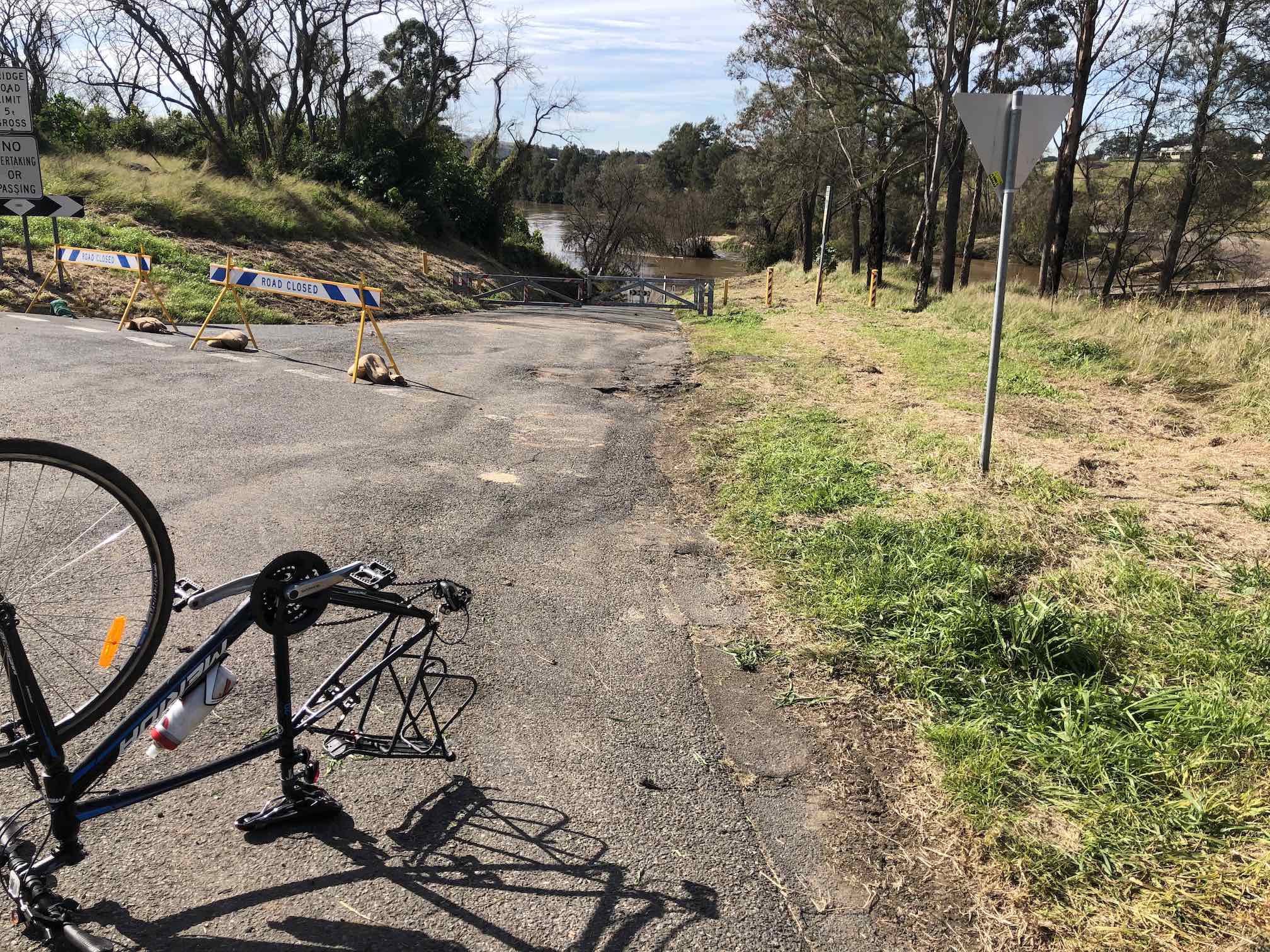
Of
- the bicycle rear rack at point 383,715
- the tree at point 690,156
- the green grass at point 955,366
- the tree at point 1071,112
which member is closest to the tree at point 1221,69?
the tree at point 1071,112

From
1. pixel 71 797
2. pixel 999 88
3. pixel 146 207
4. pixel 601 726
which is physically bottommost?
pixel 601 726

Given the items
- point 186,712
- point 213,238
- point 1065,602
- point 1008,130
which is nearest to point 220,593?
point 186,712

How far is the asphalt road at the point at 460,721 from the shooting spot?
2611 mm

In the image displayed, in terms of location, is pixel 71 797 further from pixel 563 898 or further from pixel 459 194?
pixel 459 194

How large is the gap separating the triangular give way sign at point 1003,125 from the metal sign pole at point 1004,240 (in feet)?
0.08

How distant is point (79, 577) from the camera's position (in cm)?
346

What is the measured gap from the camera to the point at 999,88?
32406mm

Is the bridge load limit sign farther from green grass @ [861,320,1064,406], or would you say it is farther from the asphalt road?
green grass @ [861,320,1064,406]

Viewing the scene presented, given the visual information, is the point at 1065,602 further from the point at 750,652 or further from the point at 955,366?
the point at 955,366

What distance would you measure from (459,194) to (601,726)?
37.1 meters

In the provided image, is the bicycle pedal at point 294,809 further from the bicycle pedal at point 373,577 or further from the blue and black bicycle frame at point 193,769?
the bicycle pedal at point 373,577

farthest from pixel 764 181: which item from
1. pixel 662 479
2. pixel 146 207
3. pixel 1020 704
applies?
pixel 1020 704

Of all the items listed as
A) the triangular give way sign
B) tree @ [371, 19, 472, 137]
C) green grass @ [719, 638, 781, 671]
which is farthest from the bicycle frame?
tree @ [371, 19, 472, 137]

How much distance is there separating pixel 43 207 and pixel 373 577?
1395 centimetres
